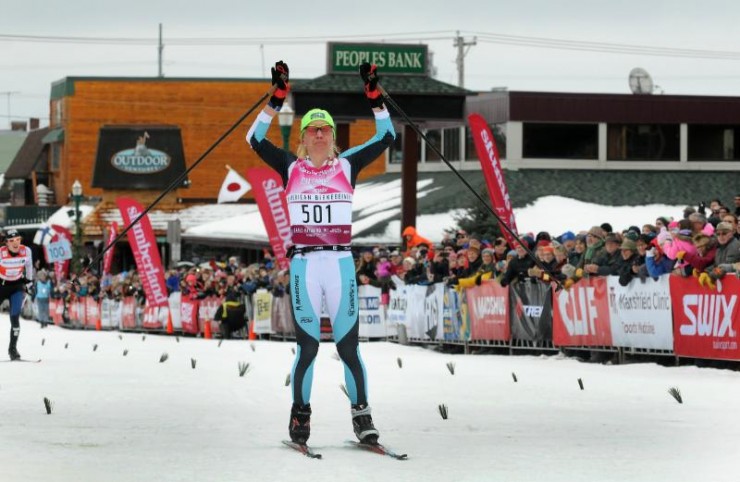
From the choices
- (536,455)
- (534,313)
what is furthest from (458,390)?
(534,313)

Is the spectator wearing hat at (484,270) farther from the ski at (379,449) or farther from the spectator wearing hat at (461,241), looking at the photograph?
the ski at (379,449)

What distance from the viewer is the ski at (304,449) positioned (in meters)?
8.66

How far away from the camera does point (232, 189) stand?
45.9 metres

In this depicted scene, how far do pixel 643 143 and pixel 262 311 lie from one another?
20.7 m

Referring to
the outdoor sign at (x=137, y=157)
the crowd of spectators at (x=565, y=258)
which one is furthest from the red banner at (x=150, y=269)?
the outdoor sign at (x=137, y=157)

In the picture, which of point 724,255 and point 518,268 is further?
point 518,268

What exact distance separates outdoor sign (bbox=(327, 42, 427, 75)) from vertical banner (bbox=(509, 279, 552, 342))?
49.8 feet

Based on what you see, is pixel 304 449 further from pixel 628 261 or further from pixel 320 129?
pixel 628 261

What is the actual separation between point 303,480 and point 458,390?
5.73m

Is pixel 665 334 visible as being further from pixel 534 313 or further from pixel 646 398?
pixel 646 398

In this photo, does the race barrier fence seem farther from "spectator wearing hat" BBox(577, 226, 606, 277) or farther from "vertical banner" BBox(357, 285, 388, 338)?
"spectator wearing hat" BBox(577, 226, 606, 277)

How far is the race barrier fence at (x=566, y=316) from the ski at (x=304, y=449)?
26.1ft

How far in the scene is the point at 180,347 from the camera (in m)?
22.5

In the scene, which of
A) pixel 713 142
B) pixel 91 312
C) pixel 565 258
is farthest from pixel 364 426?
pixel 713 142
